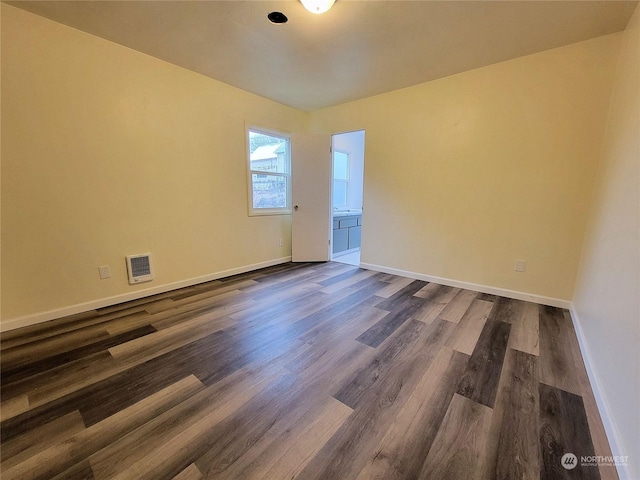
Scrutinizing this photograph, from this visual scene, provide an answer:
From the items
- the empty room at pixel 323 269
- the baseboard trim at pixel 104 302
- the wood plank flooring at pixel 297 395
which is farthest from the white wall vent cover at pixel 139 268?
the wood plank flooring at pixel 297 395

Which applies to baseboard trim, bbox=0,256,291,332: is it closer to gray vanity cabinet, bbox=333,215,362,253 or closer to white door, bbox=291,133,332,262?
white door, bbox=291,133,332,262

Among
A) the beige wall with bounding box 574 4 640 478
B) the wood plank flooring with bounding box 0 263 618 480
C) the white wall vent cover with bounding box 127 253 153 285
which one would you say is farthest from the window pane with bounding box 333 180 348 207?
the beige wall with bounding box 574 4 640 478

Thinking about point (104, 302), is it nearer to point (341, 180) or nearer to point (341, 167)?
point (341, 180)

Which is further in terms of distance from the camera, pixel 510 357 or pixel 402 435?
pixel 510 357

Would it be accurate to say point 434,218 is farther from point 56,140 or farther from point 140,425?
point 56,140

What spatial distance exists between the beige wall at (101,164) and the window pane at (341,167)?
2.84 metres

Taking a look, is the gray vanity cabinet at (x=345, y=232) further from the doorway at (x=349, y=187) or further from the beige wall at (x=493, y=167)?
the beige wall at (x=493, y=167)

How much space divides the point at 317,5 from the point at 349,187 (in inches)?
180

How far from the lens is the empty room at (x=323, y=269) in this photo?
1237 mm

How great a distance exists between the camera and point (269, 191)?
13.6ft

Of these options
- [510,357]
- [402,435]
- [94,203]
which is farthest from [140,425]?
[510,357]

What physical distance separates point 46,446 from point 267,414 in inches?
38.8

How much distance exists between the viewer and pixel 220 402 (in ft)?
4.74

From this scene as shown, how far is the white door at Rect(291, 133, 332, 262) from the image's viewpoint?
4.24 metres
